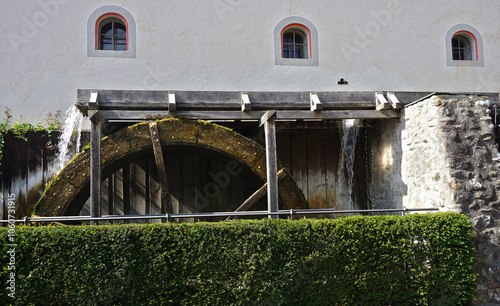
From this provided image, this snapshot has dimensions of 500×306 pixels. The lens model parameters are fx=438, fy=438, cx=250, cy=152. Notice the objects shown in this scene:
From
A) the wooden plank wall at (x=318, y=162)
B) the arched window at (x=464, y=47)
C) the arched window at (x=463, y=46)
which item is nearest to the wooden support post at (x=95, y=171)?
the wooden plank wall at (x=318, y=162)

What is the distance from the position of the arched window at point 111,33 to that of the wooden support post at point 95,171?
8.70ft

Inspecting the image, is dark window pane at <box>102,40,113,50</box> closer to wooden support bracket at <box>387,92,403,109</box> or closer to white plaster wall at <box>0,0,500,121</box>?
white plaster wall at <box>0,0,500,121</box>

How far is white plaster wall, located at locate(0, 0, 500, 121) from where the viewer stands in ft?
22.3

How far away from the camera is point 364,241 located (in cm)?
420

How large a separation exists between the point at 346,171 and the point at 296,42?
2.61 m

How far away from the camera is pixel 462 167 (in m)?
4.59

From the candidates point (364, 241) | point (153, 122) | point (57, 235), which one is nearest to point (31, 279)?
point (57, 235)

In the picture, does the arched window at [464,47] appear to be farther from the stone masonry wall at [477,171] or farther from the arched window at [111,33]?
the arched window at [111,33]

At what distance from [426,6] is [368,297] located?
567 cm

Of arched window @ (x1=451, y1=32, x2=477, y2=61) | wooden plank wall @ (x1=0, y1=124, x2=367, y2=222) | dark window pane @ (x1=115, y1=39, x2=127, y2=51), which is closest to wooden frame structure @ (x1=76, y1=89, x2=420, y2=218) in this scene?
wooden plank wall @ (x1=0, y1=124, x2=367, y2=222)

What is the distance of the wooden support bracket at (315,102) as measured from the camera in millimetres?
5035

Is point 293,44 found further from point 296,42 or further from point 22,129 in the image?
point 22,129

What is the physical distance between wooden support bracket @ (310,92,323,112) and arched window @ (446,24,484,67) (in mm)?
3853

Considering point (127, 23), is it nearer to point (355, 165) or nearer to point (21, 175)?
point (21, 175)
